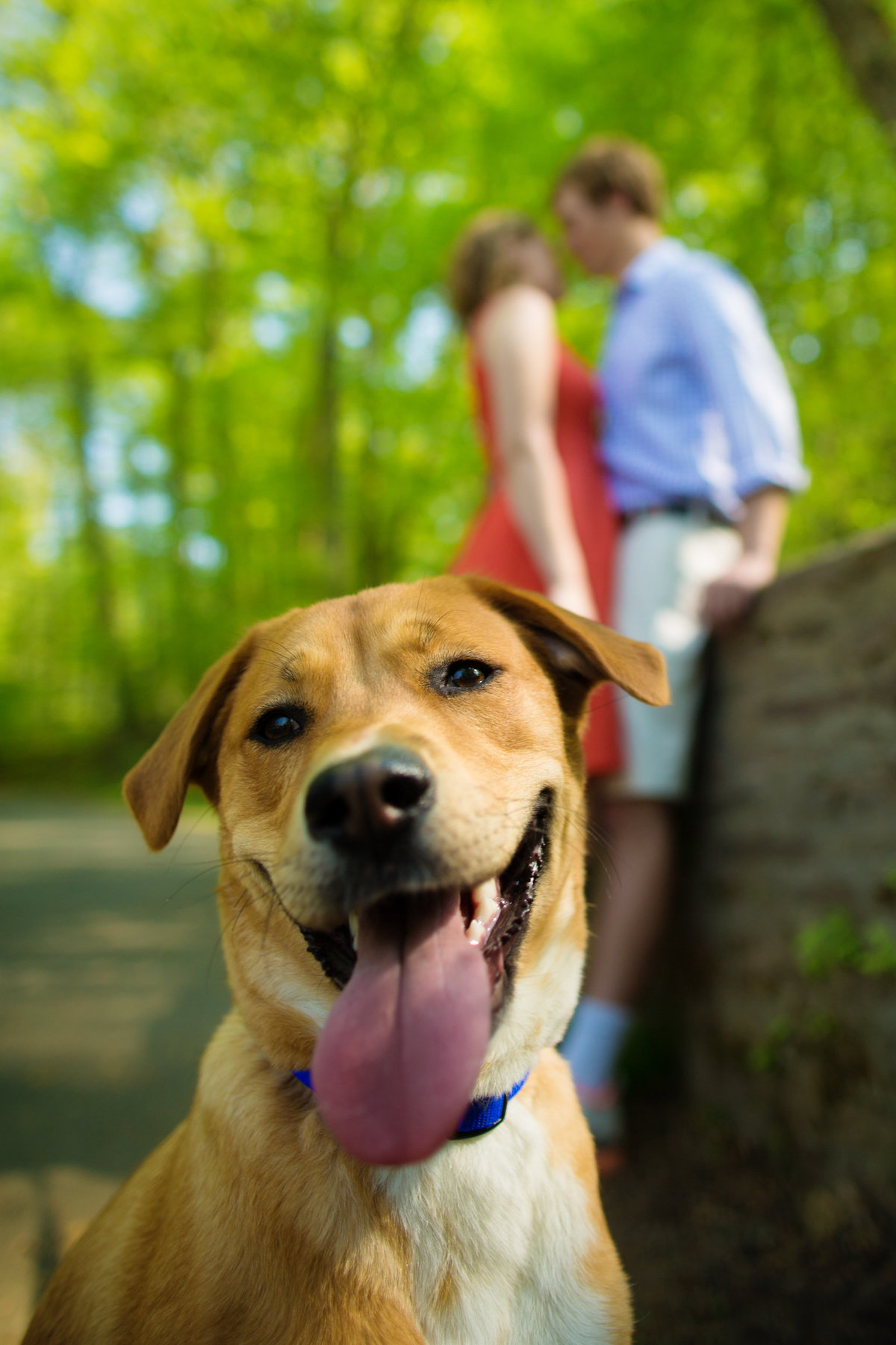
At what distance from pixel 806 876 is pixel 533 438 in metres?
1.94

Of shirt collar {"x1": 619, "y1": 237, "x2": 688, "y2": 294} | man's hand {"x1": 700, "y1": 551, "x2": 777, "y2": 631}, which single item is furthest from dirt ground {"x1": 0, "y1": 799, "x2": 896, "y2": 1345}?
shirt collar {"x1": 619, "y1": 237, "x2": 688, "y2": 294}

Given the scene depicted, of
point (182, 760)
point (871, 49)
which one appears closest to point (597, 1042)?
point (182, 760)

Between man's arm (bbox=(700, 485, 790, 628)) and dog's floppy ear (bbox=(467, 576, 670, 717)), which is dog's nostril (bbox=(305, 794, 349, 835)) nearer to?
dog's floppy ear (bbox=(467, 576, 670, 717))

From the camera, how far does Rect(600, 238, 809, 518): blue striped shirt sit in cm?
325

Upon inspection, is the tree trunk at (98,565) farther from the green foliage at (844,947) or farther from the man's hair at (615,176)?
the green foliage at (844,947)

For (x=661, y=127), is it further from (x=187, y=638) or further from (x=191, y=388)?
(x=187, y=638)

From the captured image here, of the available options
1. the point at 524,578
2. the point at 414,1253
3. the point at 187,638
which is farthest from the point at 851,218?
the point at 187,638

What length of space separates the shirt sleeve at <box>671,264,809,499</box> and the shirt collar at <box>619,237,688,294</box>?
0.16m

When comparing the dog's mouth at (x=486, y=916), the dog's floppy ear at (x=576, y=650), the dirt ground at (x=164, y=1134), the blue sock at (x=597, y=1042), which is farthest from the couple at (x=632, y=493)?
the dog's mouth at (x=486, y=916)

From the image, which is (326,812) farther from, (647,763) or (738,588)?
(738,588)

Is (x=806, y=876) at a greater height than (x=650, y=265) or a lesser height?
lesser

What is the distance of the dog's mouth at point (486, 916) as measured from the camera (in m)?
1.57

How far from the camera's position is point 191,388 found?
48.0ft

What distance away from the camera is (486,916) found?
65.5 inches
